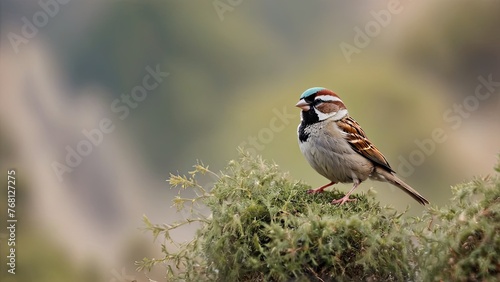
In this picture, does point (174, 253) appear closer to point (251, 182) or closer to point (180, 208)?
point (180, 208)

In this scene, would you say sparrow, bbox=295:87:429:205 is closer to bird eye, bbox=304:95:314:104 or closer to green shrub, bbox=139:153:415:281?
bird eye, bbox=304:95:314:104

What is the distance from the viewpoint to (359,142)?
2.66 meters

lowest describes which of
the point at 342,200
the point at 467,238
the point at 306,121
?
the point at 467,238

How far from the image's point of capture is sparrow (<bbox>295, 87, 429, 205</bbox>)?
2.57 m

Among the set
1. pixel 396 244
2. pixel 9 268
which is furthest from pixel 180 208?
pixel 9 268

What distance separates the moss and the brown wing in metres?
0.66

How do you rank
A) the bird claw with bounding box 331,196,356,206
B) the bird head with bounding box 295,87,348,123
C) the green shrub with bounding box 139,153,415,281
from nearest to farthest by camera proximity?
the green shrub with bounding box 139,153,415,281
the bird claw with bounding box 331,196,356,206
the bird head with bounding box 295,87,348,123

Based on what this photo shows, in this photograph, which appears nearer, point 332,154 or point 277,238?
point 277,238

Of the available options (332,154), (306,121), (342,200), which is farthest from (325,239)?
(306,121)

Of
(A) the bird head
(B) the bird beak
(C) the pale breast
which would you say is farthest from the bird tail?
(B) the bird beak

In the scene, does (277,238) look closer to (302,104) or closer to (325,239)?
(325,239)

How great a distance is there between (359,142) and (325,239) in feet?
3.20

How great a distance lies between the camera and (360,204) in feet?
6.85

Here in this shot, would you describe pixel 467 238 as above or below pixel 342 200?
below
